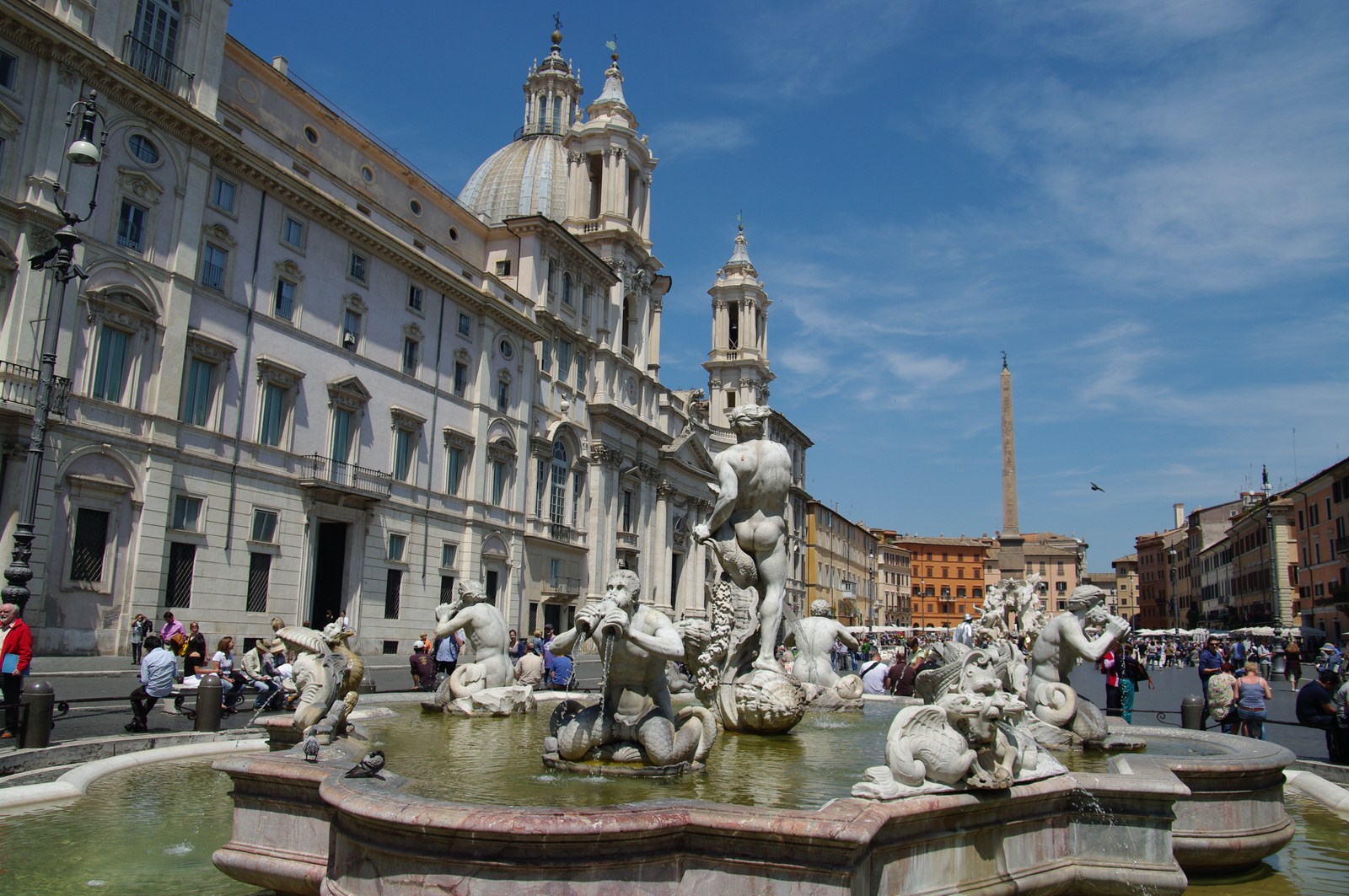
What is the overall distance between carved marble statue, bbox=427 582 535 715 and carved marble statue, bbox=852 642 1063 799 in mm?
5535

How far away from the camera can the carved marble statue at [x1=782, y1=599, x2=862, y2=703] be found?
389 inches

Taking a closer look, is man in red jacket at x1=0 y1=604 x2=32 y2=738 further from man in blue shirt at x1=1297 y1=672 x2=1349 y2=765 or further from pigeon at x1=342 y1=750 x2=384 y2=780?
man in blue shirt at x1=1297 y1=672 x2=1349 y2=765

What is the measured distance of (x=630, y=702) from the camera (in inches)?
227

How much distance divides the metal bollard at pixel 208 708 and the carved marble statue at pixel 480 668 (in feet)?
7.65

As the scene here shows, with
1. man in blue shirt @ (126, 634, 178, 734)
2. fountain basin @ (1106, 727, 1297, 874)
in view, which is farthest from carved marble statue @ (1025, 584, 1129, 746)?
man in blue shirt @ (126, 634, 178, 734)

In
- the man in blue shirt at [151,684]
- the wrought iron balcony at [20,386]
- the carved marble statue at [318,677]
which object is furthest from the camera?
the wrought iron balcony at [20,386]

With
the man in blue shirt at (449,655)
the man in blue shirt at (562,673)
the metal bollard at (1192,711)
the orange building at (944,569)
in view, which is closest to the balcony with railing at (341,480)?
the man in blue shirt at (449,655)

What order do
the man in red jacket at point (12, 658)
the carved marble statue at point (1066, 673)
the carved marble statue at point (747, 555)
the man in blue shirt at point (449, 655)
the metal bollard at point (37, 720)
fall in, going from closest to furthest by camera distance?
the carved marble statue at point (1066, 673) → the metal bollard at point (37, 720) → the carved marble statue at point (747, 555) → the man in red jacket at point (12, 658) → the man in blue shirt at point (449, 655)

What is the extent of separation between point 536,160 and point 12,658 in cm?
4660

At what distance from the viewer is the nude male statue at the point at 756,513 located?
28.0 ft

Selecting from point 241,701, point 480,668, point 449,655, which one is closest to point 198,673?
point 241,701

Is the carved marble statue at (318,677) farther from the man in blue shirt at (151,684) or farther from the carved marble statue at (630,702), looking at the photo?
the man in blue shirt at (151,684)

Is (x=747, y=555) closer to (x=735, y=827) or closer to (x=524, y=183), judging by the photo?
(x=735, y=827)

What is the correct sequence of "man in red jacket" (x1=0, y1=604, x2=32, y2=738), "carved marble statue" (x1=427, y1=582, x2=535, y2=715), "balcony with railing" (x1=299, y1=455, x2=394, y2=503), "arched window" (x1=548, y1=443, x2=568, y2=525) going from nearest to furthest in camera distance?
"man in red jacket" (x1=0, y1=604, x2=32, y2=738)
"carved marble statue" (x1=427, y1=582, x2=535, y2=715)
"balcony with railing" (x1=299, y1=455, x2=394, y2=503)
"arched window" (x1=548, y1=443, x2=568, y2=525)
